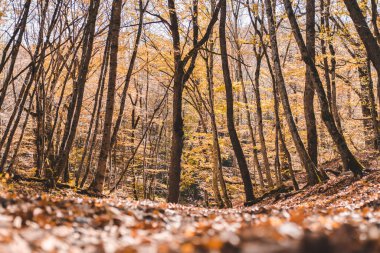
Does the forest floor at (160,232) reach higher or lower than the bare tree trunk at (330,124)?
lower

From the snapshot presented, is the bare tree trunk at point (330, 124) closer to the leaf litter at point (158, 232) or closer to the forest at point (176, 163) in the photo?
the forest at point (176, 163)

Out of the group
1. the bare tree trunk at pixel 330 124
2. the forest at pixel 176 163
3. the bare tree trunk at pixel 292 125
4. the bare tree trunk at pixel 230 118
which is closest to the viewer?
the forest at pixel 176 163

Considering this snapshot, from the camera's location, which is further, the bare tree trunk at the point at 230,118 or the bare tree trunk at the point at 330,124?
the bare tree trunk at the point at 230,118

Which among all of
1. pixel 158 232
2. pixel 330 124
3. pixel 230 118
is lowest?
pixel 158 232

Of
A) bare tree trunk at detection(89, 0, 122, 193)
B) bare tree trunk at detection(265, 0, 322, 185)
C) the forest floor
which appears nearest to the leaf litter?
the forest floor

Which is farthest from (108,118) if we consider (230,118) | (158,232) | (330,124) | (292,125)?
(158,232)

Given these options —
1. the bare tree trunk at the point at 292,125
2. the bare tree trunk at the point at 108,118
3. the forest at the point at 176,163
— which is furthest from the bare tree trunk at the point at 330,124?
the bare tree trunk at the point at 108,118

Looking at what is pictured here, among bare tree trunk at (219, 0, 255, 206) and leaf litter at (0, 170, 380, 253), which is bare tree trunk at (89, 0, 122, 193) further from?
leaf litter at (0, 170, 380, 253)

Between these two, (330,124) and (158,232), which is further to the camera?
(330,124)

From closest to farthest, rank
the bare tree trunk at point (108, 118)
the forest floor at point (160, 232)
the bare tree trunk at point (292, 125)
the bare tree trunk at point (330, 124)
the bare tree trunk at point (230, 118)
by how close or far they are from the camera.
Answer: the forest floor at point (160, 232)
the bare tree trunk at point (108, 118)
the bare tree trunk at point (330, 124)
the bare tree trunk at point (292, 125)
the bare tree trunk at point (230, 118)

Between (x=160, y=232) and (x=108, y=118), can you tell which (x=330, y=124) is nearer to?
(x=108, y=118)

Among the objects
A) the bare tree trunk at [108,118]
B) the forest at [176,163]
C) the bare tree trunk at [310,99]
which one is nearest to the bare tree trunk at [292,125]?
the forest at [176,163]

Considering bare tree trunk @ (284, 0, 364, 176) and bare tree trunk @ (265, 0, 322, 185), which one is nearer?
bare tree trunk @ (284, 0, 364, 176)

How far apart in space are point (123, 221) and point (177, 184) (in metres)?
7.99
